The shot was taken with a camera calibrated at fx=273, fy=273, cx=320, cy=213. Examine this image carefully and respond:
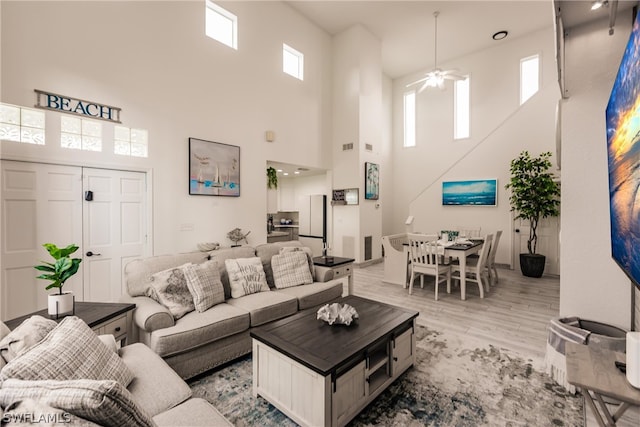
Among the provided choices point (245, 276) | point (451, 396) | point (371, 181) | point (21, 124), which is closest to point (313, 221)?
point (371, 181)

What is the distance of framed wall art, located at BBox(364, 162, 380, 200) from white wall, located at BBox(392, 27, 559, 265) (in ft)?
4.09

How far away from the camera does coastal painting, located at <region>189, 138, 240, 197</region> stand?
14.4 feet

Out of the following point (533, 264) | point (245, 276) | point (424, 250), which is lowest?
point (533, 264)

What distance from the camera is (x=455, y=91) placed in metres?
7.65

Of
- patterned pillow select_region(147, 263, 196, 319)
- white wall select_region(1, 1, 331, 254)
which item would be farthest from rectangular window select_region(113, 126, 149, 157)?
patterned pillow select_region(147, 263, 196, 319)

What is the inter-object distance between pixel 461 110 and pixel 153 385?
867 cm

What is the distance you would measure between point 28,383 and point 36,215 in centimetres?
314

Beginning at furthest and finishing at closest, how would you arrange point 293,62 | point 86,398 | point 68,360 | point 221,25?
point 293,62 → point 221,25 → point 68,360 → point 86,398

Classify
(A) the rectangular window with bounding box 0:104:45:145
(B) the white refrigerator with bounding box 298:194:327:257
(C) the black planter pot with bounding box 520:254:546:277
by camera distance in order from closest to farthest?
(A) the rectangular window with bounding box 0:104:45:145, (C) the black planter pot with bounding box 520:254:546:277, (B) the white refrigerator with bounding box 298:194:327:257

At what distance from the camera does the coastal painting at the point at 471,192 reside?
637 cm

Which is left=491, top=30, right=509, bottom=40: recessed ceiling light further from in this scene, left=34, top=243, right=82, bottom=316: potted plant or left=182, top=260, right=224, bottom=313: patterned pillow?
left=34, top=243, right=82, bottom=316: potted plant

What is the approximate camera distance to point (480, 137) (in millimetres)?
7238

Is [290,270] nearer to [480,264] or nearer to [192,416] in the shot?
[192,416]

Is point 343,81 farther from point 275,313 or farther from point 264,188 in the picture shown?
point 275,313
